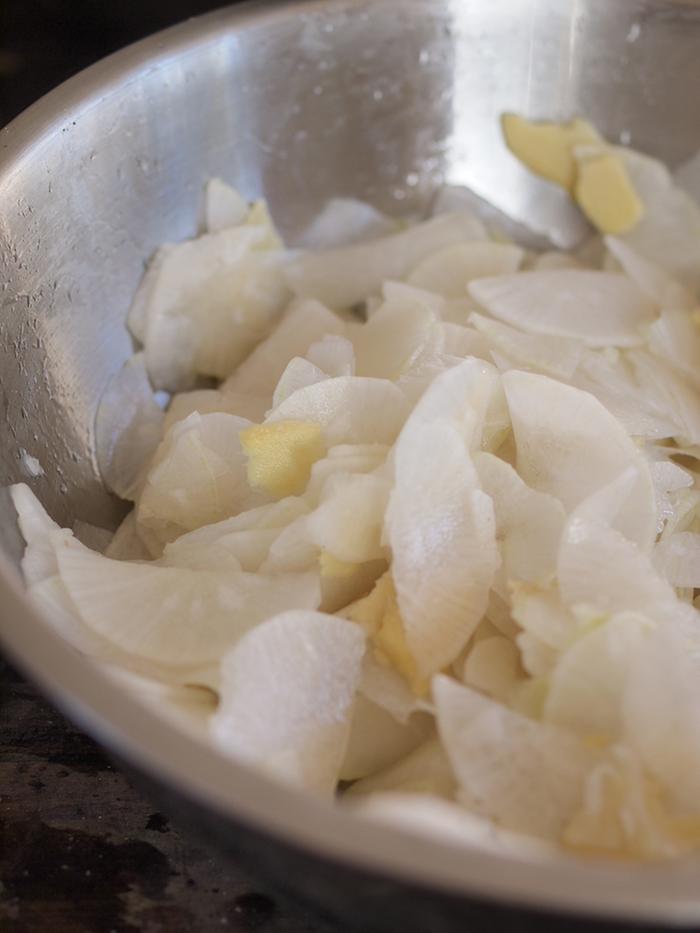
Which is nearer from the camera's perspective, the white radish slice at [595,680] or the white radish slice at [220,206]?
the white radish slice at [595,680]

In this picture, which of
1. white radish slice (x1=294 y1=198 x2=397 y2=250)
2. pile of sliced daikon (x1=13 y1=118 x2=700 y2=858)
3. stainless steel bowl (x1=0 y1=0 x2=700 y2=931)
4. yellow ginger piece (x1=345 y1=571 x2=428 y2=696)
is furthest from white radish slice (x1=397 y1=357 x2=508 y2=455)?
white radish slice (x1=294 y1=198 x2=397 y2=250)

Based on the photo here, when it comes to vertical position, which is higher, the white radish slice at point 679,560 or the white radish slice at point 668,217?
the white radish slice at point 668,217

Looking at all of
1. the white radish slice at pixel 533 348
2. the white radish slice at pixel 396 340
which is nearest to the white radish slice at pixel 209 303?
the white radish slice at pixel 396 340

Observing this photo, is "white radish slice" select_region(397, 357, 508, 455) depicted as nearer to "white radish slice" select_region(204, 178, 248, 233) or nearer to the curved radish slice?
the curved radish slice

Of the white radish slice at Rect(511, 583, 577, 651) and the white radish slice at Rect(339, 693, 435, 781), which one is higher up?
the white radish slice at Rect(511, 583, 577, 651)

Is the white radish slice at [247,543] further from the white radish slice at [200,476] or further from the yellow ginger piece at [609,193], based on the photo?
the yellow ginger piece at [609,193]

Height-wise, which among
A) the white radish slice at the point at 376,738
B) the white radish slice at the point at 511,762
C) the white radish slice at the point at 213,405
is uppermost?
the white radish slice at the point at 213,405
